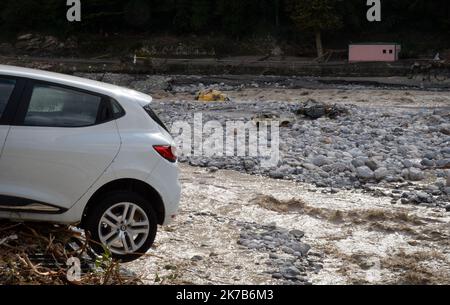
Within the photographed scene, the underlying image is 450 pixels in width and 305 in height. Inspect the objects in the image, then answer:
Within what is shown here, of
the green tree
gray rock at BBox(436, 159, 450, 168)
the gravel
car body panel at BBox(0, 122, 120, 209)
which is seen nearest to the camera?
car body panel at BBox(0, 122, 120, 209)

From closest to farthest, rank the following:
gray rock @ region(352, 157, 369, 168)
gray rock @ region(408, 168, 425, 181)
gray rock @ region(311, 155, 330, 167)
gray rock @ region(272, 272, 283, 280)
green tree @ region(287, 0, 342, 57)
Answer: gray rock @ region(272, 272, 283, 280) < gray rock @ region(408, 168, 425, 181) < gray rock @ region(352, 157, 369, 168) < gray rock @ region(311, 155, 330, 167) < green tree @ region(287, 0, 342, 57)

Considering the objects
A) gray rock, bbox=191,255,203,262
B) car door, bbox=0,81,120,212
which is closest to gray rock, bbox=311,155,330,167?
gray rock, bbox=191,255,203,262

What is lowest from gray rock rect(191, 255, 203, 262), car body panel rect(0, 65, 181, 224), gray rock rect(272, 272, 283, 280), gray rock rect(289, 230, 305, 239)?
gray rock rect(289, 230, 305, 239)

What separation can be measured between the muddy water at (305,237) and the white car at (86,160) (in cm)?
50

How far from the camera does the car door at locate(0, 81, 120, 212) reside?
592 centimetres

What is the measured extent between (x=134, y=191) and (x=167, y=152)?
18.4 inches

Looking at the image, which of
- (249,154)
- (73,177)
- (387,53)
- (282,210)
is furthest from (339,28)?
(73,177)

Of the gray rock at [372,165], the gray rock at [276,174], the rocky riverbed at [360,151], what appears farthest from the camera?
the gray rock at [372,165]

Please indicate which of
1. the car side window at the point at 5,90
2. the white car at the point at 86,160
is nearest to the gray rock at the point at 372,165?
the white car at the point at 86,160

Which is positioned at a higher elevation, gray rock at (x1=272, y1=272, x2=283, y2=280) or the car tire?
the car tire

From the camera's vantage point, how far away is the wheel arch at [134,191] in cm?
620

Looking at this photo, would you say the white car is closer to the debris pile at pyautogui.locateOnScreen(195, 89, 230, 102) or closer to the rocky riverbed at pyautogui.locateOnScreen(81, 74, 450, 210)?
the rocky riverbed at pyautogui.locateOnScreen(81, 74, 450, 210)

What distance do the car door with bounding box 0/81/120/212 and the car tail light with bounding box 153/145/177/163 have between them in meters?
0.38

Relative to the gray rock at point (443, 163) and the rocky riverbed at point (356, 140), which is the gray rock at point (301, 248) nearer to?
the rocky riverbed at point (356, 140)
